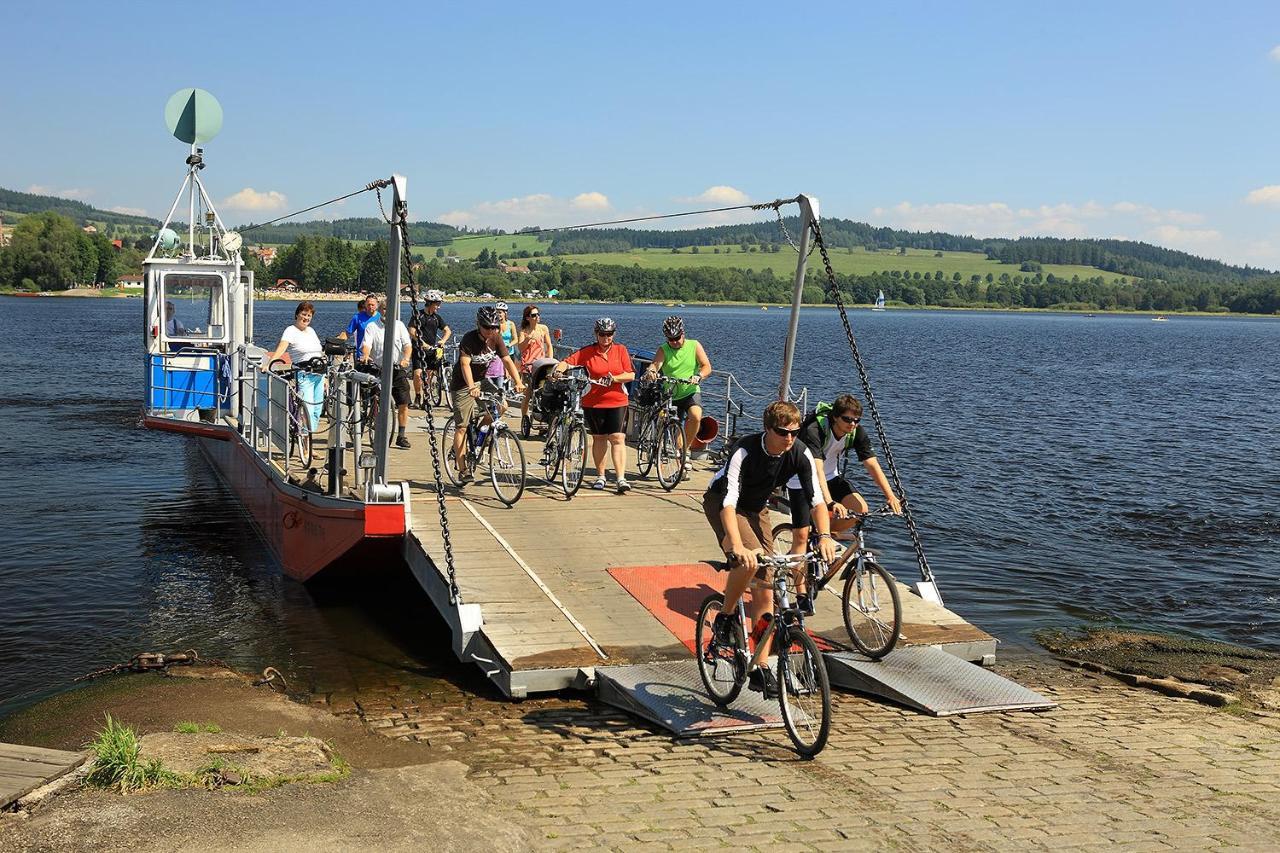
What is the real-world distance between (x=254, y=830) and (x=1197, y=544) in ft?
54.4

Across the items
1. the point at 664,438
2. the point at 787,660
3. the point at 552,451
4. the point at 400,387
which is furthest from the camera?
the point at 400,387

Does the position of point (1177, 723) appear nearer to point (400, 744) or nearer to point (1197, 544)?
point (400, 744)

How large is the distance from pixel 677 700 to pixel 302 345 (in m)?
8.86

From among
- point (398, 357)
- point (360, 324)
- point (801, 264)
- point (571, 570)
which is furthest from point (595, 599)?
point (360, 324)

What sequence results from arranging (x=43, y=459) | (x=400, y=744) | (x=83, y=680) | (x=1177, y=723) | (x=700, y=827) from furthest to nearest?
(x=43, y=459) < (x=83, y=680) < (x=1177, y=723) < (x=400, y=744) < (x=700, y=827)

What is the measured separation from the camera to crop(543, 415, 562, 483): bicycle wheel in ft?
43.4

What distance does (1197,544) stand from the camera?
61.6ft

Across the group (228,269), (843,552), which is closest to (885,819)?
(843,552)

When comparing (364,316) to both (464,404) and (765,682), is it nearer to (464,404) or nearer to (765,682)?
(464,404)

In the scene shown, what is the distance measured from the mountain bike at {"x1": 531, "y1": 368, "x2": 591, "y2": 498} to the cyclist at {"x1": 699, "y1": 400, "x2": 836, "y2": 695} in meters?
4.93

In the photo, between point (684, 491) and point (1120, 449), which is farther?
point (1120, 449)

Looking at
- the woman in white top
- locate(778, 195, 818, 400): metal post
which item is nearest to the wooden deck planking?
the woman in white top

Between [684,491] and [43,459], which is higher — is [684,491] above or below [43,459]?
above

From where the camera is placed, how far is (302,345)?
15227 millimetres
